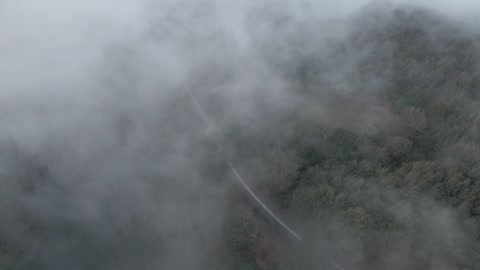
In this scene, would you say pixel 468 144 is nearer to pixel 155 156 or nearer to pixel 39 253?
pixel 155 156

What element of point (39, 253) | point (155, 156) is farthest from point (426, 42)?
point (39, 253)

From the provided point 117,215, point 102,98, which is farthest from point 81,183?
point 102,98

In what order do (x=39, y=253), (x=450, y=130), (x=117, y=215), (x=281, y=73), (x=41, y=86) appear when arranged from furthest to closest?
(x=281, y=73), (x=41, y=86), (x=450, y=130), (x=117, y=215), (x=39, y=253)

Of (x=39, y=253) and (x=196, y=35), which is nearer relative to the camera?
(x=39, y=253)

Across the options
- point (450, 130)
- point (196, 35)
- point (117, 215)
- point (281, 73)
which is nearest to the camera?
point (117, 215)

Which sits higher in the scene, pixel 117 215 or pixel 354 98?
pixel 354 98

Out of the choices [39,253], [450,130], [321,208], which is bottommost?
[39,253]
